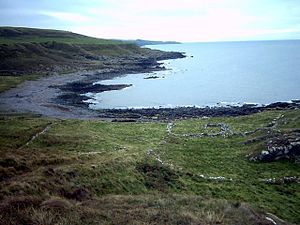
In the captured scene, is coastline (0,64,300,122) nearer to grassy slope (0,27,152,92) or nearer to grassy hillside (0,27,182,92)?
grassy hillside (0,27,182,92)

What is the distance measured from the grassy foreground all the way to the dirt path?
19.1 metres

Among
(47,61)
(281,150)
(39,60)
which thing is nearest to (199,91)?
(47,61)

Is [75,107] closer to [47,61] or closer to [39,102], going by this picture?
[39,102]

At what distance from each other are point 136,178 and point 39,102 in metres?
59.8

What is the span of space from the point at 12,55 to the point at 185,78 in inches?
2914

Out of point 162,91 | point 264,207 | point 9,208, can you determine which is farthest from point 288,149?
point 162,91

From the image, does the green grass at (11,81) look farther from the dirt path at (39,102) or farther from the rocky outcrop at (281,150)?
the rocky outcrop at (281,150)

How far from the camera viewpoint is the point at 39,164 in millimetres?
31734

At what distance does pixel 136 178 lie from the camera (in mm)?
31547

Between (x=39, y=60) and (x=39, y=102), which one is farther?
(x=39, y=60)

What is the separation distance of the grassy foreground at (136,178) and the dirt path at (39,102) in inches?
752

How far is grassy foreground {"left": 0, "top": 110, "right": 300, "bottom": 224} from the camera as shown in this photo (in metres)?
20.6

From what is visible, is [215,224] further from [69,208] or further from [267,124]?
[267,124]

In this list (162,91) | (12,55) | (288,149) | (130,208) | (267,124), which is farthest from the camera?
(12,55)
